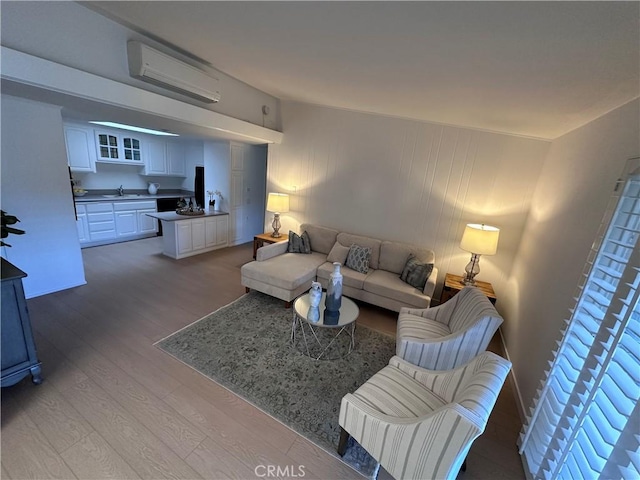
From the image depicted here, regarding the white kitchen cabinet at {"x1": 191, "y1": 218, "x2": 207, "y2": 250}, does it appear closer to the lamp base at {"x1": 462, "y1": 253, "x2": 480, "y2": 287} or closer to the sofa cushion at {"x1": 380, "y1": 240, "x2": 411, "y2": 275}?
the sofa cushion at {"x1": 380, "y1": 240, "x2": 411, "y2": 275}

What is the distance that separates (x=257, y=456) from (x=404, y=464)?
0.88m

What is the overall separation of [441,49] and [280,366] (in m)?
2.57

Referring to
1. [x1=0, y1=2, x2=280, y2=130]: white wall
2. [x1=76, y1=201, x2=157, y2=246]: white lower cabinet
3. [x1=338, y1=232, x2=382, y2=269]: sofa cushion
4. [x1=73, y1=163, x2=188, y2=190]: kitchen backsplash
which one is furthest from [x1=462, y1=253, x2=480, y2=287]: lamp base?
[x1=73, y1=163, x2=188, y2=190]: kitchen backsplash

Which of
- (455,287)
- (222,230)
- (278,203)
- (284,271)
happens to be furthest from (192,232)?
(455,287)

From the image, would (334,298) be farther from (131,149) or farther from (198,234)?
(131,149)

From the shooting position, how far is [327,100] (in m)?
3.48

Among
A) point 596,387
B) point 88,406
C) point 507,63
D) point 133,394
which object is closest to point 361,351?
point 596,387

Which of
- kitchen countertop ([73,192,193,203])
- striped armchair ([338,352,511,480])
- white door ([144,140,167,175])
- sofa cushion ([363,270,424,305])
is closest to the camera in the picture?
striped armchair ([338,352,511,480])

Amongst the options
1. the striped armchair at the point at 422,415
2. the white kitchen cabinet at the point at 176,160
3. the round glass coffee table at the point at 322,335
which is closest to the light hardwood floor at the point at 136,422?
the striped armchair at the point at 422,415

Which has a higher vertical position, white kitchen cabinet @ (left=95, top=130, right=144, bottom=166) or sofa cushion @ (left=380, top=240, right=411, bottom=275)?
white kitchen cabinet @ (left=95, top=130, right=144, bottom=166)

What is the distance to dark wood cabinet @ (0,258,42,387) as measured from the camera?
164 centimetres

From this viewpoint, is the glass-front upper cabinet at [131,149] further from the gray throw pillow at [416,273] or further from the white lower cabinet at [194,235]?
the gray throw pillow at [416,273]

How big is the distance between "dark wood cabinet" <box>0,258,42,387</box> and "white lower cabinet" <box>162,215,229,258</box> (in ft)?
8.70

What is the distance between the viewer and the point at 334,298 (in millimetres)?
2342
